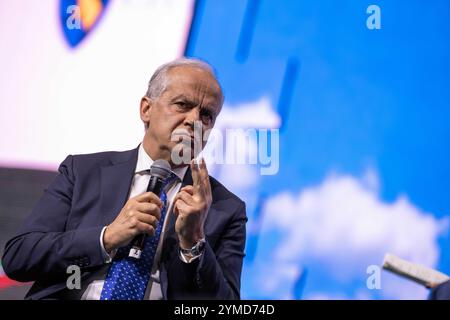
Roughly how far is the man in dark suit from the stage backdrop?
26 cm

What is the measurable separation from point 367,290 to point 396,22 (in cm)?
103

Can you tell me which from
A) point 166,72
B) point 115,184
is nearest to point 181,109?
point 166,72

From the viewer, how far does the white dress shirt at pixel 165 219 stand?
1.72 meters

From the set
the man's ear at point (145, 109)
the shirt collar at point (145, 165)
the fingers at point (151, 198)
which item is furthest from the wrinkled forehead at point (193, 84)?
the fingers at point (151, 198)

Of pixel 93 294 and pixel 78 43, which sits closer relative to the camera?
pixel 93 294

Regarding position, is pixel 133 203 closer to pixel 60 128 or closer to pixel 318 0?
pixel 60 128

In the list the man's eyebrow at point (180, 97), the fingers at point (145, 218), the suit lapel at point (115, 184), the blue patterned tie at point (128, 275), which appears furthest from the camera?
the man's eyebrow at point (180, 97)

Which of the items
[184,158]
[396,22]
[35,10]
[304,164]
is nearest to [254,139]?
[304,164]

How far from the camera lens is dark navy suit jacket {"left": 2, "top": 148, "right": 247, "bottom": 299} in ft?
5.52

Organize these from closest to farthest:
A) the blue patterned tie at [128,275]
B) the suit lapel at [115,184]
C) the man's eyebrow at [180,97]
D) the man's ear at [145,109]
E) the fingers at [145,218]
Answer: the fingers at [145,218]
the blue patterned tie at [128,275]
the suit lapel at [115,184]
the man's eyebrow at [180,97]
the man's ear at [145,109]

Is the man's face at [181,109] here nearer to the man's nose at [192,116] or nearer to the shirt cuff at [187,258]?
the man's nose at [192,116]

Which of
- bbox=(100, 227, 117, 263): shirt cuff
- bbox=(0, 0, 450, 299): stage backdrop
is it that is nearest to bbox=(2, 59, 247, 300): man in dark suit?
bbox=(100, 227, 117, 263): shirt cuff

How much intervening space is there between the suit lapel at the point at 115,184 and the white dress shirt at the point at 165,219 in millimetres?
27

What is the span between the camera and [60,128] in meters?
2.33
